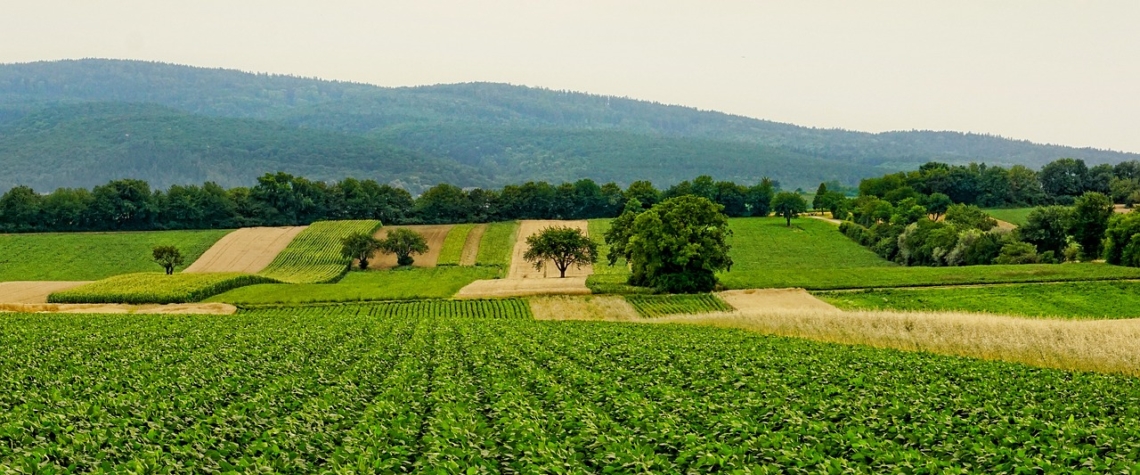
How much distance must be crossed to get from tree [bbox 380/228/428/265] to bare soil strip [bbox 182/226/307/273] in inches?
642

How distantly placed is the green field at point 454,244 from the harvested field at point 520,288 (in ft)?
107

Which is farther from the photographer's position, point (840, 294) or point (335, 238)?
point (335, 238)

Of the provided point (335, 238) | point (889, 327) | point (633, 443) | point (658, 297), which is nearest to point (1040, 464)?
point (633, 443)

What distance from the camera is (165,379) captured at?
72.4 feet

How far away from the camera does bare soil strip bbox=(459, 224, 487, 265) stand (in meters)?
118

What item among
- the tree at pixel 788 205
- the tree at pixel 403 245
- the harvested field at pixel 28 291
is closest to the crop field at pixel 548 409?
the harvested field at pixel 28 291

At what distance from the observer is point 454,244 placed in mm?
128875

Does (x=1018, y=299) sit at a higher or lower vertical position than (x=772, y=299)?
higher

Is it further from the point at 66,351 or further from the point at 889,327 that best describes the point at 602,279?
the point at 66,351

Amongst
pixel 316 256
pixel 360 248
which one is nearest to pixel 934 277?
pixel 360 248

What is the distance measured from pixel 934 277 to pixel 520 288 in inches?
Result: 1507

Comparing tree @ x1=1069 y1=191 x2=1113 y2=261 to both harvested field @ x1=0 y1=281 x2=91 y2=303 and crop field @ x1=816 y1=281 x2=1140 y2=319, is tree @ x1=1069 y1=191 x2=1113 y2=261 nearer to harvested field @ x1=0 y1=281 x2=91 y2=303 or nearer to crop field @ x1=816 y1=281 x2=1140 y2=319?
crop field @ x1=816 y1=281 x2=1140 y2=319

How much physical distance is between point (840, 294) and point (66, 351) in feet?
192

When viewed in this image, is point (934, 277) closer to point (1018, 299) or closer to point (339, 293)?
point (1018, 299)
